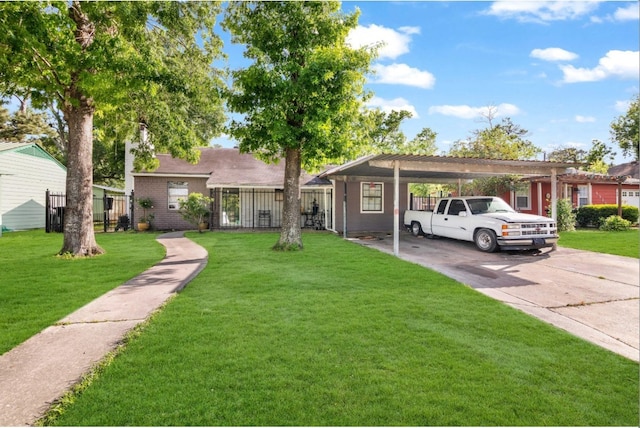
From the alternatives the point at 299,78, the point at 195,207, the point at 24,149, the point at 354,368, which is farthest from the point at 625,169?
the point at 24,149

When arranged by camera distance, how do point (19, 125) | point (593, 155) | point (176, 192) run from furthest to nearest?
1. point (593, 155)
2. point (19, 125)
3. point (176, 192)

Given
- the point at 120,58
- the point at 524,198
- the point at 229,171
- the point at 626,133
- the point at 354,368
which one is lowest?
the point at 354,368

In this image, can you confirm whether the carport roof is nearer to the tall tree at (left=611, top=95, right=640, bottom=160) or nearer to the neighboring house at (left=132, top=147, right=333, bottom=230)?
the neighboring house at (left=132, top=147, right=333, bottom=230)

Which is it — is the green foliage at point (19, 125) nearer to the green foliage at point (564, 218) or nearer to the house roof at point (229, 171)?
the house roof at point (229, 171)

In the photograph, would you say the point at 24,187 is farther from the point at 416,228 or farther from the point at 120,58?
the point at 416,228

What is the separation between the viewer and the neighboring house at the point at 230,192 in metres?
18.4

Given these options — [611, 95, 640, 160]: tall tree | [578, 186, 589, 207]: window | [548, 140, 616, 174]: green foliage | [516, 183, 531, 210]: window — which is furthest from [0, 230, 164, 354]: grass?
[611, 95, 640, 160]: tall tree

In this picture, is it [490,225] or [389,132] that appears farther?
[389,132]

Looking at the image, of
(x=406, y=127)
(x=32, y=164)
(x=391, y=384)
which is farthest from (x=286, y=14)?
(x=406, y=127)

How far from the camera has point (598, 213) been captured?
2045 cm

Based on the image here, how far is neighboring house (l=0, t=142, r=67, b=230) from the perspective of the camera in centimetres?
1833

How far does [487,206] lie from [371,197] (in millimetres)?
6905

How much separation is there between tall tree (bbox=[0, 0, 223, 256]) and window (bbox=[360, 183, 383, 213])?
8341 millimetres

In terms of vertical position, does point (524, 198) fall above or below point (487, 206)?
above
